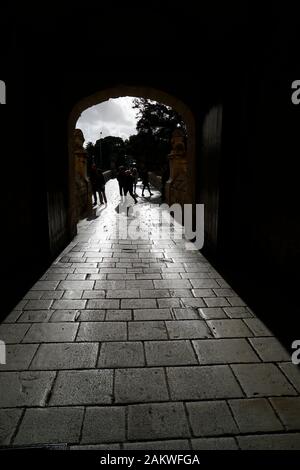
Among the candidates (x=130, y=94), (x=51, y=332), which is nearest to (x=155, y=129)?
(x=130, y=94)

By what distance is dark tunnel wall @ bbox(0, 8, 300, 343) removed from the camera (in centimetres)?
434

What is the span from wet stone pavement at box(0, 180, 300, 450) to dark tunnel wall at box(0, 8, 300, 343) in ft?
2.02

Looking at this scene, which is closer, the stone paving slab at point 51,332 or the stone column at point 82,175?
the stone paving slab at point 51,332

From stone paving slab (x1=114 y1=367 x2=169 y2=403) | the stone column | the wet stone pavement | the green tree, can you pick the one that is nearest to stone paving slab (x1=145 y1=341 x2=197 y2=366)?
the wet stone pavement

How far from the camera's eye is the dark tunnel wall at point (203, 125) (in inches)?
171

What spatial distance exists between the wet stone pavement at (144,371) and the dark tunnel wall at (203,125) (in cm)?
61

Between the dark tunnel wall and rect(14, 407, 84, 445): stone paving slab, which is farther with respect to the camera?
the dark tunnel wall

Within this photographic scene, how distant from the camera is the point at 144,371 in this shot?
257 cm

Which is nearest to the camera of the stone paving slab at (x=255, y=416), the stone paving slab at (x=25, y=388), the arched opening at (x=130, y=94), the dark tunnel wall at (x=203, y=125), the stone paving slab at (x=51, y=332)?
the stone paving slab at (x=255, y=416)

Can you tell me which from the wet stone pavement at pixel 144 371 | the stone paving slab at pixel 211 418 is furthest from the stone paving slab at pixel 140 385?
the stone paving slab at pixel 211 418

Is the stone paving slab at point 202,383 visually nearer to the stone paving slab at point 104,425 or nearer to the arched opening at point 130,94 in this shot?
the stone paving slab at point 104,425

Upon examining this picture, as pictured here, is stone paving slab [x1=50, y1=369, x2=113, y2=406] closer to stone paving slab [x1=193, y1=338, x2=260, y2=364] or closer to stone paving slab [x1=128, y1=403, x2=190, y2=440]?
stone paving slab [x1=128, y1=403, x2=190, y2=440]
